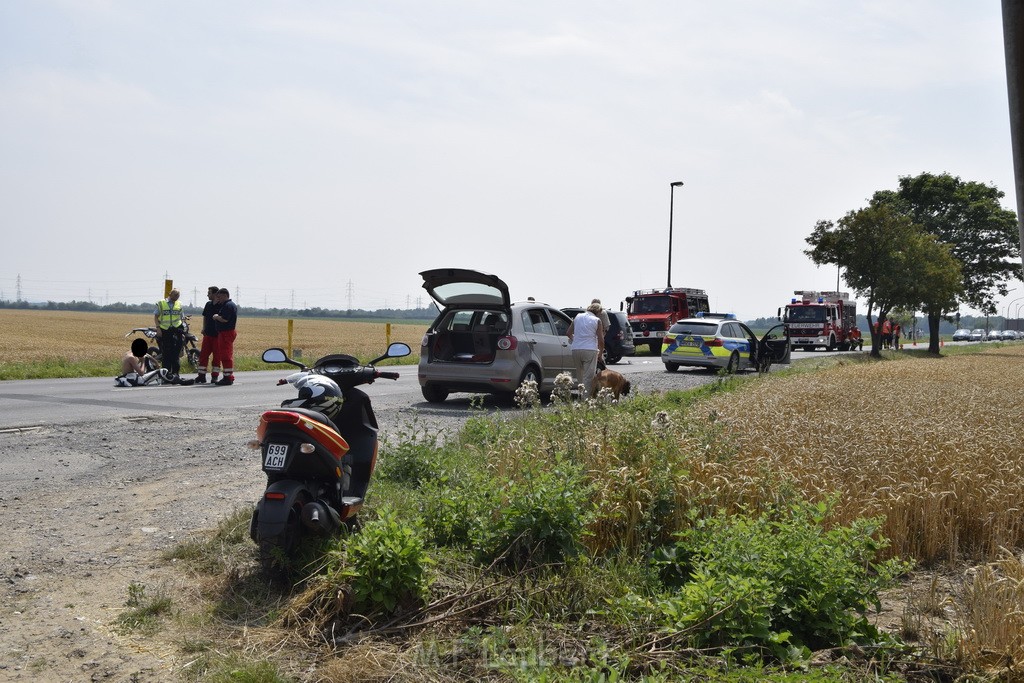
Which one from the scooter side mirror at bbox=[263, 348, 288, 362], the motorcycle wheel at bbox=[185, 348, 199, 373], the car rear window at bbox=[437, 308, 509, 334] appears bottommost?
the motorcycle wheel at bbox=[185, 348, 199, 373]

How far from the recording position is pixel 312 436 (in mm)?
4871

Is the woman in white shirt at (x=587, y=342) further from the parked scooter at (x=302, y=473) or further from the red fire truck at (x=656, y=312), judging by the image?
the red fire truck at (x=656, y=312)

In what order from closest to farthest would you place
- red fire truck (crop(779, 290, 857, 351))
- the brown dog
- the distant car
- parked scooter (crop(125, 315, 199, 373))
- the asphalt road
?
the asphalt road < the brown dog < parked scooter (crop(125, 315, 199, 373)) < the distant car < red fire truck (crop(779, 290, 857, 351))

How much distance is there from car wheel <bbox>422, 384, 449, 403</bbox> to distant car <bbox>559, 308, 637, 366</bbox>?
13.5 metres

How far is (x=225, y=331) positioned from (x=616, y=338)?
14.4m

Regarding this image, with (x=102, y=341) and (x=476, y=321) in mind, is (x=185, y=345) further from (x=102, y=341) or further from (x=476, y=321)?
(x=102, y=341)

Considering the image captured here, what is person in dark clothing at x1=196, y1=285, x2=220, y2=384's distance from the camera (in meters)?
17.9

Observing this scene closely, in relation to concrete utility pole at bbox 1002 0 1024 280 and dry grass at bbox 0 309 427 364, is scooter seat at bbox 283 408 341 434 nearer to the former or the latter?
concrete utility pole at bbox 1002 0 1024 280

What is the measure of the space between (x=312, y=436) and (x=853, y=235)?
3546cm

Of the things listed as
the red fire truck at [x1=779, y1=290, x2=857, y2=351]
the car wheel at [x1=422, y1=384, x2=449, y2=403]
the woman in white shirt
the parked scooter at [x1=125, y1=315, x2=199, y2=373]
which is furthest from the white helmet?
the red fire truck at [x1=779, y1=290, x2=857, y2=351]

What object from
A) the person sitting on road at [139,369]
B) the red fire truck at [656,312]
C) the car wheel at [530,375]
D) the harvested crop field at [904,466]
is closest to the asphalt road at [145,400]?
the person sitting on road at [139,369]

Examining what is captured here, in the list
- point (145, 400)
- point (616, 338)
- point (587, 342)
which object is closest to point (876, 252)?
point (616, 338)

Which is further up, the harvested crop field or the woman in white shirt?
the woman in white shirt

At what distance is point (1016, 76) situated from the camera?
221 cm
